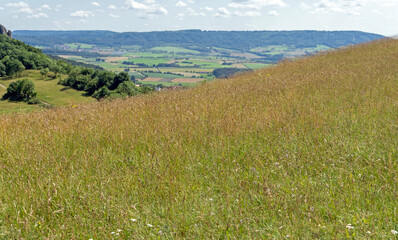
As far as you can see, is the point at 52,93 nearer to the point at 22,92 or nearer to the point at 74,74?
the point at 74,74

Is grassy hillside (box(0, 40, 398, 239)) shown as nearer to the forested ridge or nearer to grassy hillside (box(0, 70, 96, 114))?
the forested ridge

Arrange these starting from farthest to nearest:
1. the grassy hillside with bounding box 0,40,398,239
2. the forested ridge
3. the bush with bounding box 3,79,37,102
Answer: the forested ridge
the bush with bounding box 3,79,37,102
the grassy hillside with bounding box 0,40,398,239

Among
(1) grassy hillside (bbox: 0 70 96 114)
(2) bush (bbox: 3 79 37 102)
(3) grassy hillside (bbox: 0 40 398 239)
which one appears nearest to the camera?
(3) grassy hillside (bbox: 0 40 398 239)

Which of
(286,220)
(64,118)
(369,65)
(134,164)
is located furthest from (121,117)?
(369,65)

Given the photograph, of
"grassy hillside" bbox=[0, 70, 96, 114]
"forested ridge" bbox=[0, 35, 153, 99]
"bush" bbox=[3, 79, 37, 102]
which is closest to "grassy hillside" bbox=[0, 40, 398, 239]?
"forested ridge" bbox=[0, 35, 153, 99]

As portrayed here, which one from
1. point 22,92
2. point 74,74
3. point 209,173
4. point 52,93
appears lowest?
point 52,93

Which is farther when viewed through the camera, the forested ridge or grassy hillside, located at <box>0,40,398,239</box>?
the forested ridge

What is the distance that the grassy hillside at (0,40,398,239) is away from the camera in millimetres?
2535

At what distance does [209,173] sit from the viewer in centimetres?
359

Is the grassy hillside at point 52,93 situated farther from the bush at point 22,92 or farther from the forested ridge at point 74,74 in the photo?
the forested ridge at point 74,74

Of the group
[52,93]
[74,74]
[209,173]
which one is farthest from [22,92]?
[209,173]

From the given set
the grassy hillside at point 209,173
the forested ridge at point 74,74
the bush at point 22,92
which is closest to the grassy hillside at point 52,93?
the bush at point 22,92

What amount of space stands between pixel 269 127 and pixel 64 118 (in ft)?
13.3

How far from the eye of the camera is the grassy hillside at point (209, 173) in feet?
8.32
